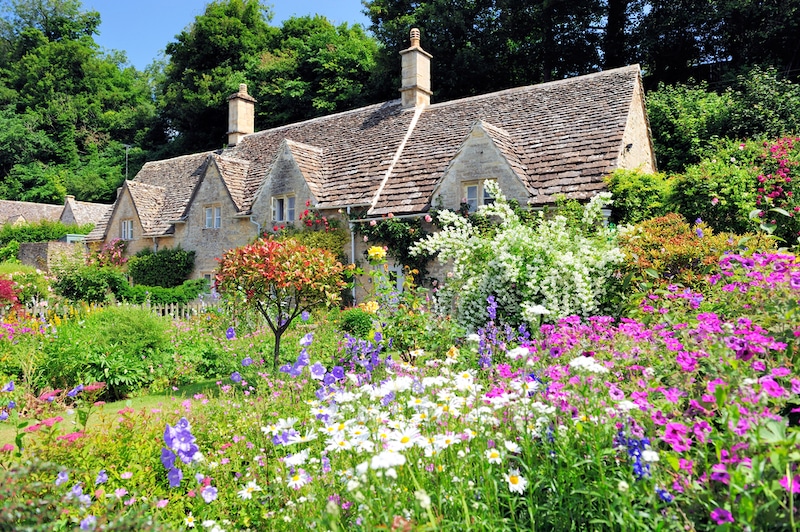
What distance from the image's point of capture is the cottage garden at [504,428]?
2361 millimetres

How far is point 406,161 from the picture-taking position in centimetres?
1822

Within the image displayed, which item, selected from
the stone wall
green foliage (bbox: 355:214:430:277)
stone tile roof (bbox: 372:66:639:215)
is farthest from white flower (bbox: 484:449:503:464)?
the stone wall

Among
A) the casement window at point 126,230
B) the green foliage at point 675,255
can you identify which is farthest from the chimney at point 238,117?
the green foliage at point 675,255

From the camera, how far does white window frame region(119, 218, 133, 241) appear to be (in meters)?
26.2

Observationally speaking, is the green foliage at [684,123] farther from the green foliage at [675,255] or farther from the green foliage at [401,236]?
the green foliage at [675,255]

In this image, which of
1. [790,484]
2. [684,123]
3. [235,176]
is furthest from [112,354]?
[684,123]

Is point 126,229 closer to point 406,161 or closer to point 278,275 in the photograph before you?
point 406,161

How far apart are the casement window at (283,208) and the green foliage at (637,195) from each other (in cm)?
1126

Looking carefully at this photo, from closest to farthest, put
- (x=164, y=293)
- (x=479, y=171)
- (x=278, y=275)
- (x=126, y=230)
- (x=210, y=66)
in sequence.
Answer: (x=278, y=275)
(x=479, y=171)
(x=164, y=293)
(x=126, y=230)
(x=210, y=66)

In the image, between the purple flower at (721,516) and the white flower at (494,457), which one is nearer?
the purple flower at (721,516)

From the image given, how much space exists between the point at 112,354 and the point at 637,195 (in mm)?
11596

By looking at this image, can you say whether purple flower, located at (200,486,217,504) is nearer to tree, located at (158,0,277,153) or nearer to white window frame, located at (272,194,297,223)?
white window frame, located at (272,194,297,223)

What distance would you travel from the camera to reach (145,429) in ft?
15.5

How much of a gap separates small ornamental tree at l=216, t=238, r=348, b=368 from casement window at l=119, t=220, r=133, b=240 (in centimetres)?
2008
